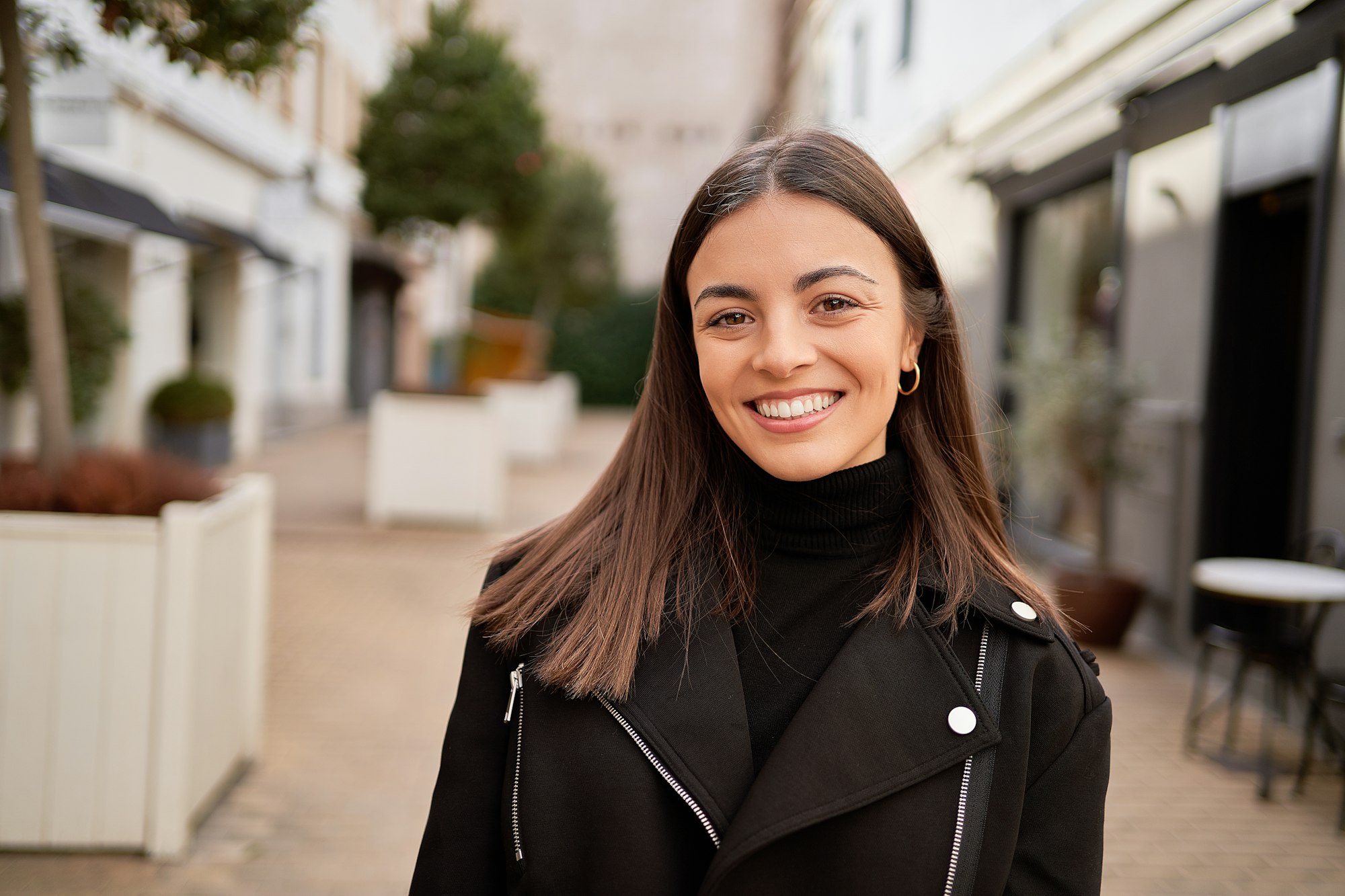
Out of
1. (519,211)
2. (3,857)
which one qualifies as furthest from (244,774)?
(519,211)

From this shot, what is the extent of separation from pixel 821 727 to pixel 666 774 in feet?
0.69

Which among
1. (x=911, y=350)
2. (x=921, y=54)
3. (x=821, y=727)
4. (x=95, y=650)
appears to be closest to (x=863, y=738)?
(x=821, y=727)

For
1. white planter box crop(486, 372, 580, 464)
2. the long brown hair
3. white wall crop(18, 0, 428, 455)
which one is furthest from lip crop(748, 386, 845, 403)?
white planter box crop(486, 372, 580, 464)

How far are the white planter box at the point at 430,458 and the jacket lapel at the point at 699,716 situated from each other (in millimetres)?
9066

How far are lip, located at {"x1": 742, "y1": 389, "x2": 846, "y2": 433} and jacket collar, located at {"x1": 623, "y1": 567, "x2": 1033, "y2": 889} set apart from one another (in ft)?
0.96

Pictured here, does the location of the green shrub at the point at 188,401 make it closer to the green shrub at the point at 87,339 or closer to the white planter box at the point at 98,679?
the green shrub at the point at 87,339

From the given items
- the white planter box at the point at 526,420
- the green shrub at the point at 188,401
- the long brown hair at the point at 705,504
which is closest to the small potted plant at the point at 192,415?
the green shrub at the point at 188,401

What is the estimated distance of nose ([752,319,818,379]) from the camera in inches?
58.5

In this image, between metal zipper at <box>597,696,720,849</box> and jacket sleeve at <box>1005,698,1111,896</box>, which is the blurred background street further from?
jacket sleeve at <box>1005,698,1111,896</box>

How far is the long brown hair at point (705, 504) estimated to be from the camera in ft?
5.09

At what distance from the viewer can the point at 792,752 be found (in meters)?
1.47

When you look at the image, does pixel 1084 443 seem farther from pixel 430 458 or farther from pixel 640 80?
pixel 640 80

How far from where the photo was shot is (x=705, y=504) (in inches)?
69.8

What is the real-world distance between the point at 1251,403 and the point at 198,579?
18.9 feet
